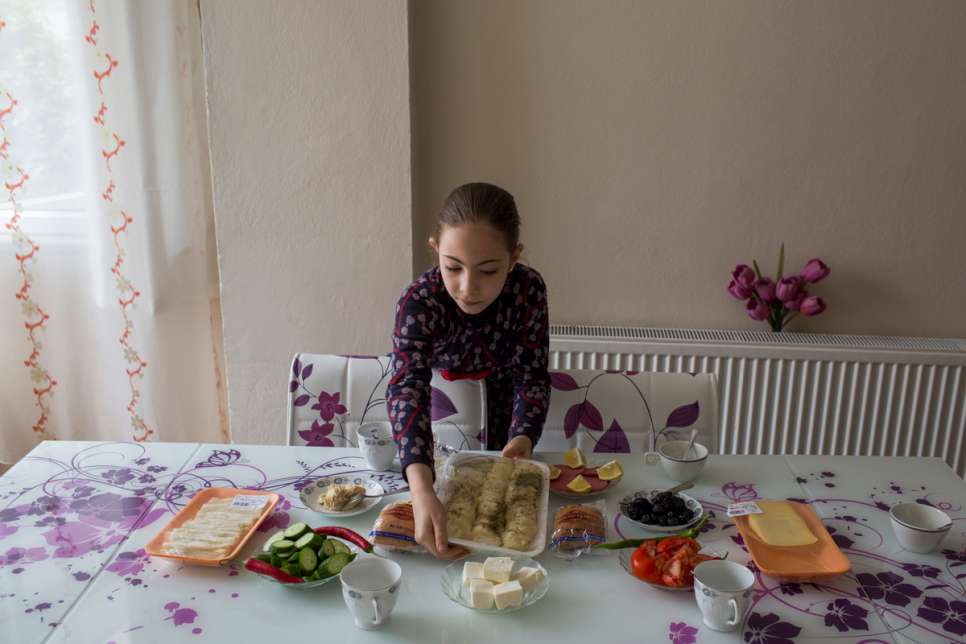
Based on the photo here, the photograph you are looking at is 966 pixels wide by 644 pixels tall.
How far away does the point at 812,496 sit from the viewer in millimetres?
1398

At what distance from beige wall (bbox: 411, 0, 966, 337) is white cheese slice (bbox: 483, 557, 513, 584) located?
4.97 feet

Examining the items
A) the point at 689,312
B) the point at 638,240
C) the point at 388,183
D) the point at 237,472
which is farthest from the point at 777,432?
the point at 237,472

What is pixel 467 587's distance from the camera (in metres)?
1.08

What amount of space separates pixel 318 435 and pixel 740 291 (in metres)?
1.38

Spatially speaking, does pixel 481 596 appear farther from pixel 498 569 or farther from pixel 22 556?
pixel 22 556

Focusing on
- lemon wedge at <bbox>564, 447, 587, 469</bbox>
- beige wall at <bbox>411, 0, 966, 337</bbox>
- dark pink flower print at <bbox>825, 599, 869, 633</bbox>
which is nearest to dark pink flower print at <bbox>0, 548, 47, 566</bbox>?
lemon wedge at <bbox>564, 447, 587, 469</bbox>

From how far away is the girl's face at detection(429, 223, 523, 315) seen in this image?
1384 mm

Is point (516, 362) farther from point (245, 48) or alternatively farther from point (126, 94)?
point (126, 94)

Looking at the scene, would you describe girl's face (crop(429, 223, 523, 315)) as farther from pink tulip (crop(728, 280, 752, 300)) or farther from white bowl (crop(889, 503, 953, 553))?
pink tulip (crop(728, 280, 752, 300))

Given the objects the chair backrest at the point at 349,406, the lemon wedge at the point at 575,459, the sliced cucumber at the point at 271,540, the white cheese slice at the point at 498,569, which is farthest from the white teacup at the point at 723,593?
the chair backrest at the point at 349,406

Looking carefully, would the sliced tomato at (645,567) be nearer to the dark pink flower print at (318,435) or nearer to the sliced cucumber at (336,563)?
the sliced cucumber at (336,563)

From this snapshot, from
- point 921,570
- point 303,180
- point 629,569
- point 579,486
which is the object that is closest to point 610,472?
point 579,486

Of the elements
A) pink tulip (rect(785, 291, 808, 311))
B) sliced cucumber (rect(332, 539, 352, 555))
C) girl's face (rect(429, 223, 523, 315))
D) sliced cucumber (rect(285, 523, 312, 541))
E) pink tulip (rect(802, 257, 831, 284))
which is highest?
girl's face (rect(429, 223, 523, 315))

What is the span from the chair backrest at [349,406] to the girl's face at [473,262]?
0.35 m
